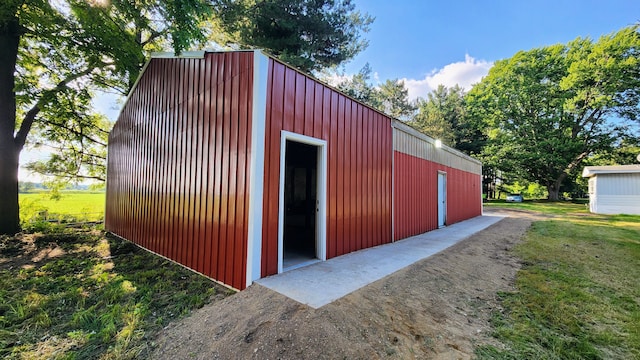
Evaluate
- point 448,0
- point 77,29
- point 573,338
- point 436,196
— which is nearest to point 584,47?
point 448,0

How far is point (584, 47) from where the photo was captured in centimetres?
1927

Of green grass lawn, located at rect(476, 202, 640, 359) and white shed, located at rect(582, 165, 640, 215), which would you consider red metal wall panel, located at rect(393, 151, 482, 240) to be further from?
white shed, located at rect(582, 165, 640, 215)

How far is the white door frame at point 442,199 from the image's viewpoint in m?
8.87

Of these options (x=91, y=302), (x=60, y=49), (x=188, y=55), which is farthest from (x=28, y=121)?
(x=91, y=302)

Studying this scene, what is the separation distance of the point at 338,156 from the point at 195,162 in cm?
253

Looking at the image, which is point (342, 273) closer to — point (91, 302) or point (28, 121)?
point (91, 302)

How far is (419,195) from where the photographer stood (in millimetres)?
7504

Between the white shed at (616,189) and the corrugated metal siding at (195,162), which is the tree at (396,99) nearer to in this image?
the white shed at (616,189)

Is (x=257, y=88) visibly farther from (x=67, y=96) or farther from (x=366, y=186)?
(x=67, y=96)

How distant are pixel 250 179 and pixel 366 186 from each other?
9.24 feet

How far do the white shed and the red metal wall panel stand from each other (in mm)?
10007

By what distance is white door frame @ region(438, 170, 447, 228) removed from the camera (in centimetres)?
887

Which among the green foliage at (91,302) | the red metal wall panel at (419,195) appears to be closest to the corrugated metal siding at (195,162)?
the green foliage at (91,302)

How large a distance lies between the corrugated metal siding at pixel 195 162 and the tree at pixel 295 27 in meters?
4.66
